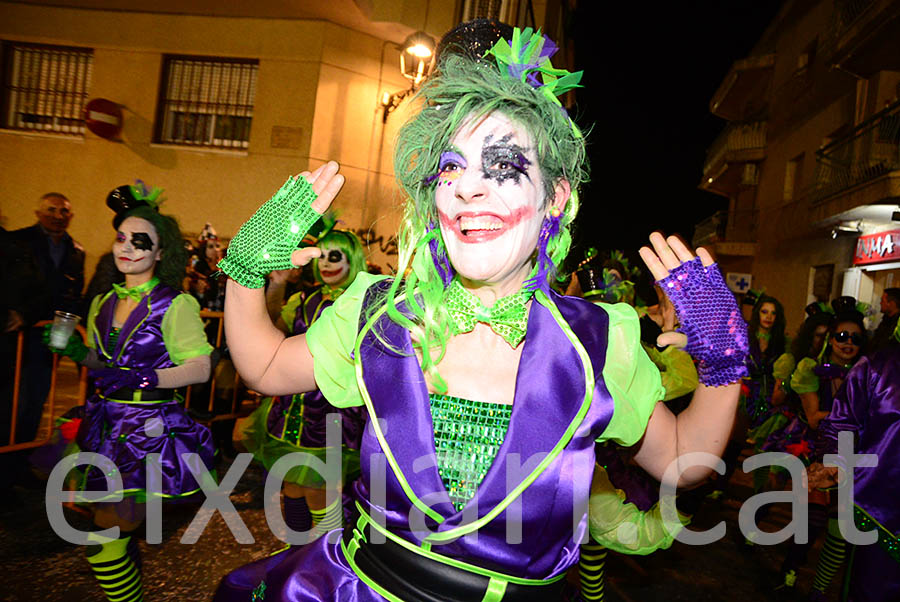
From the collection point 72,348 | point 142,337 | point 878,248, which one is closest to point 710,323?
point 142,337

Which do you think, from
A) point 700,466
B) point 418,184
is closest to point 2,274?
point 418,184

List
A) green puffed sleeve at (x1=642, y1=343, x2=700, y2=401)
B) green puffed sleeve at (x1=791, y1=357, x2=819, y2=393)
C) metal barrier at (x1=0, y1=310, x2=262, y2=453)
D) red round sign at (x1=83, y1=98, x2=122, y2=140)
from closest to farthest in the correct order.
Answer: green puffed sleeve at (x1=642, y1=343, x2=700, y2=401) < metal barrier at (x1=0, y1=310, x2=262, y2=453) < green puffed sleeve at (x1=791, y1=357, x2=819, y2=393) < red round sign at (x1=83, y1=98, x2=122, y2=140)

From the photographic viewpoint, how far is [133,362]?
3.35 metres

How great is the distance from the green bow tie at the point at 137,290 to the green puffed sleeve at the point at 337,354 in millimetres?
2152

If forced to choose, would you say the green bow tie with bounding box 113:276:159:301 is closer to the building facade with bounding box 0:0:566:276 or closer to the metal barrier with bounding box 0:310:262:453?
the metal barrier with bounding box 0:310:262:453

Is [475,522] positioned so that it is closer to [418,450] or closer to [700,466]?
[418,450]

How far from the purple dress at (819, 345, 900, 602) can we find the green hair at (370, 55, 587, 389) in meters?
2.21

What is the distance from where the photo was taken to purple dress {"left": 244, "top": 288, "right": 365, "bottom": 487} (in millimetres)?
4207

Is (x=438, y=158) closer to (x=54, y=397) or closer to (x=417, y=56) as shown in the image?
(x=54, y=397)

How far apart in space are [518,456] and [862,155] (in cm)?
1479

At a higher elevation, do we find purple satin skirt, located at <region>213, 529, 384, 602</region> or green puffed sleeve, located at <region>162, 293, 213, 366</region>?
green puffed sleeve, located at <region>162, 293, 213, 366</region>

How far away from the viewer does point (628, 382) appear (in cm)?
166

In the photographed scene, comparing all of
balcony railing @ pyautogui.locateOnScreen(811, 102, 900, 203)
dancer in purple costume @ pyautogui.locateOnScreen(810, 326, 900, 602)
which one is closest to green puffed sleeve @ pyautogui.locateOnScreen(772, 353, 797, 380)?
dancer in purple costume @ pyautogui.locateOnScreen(810, 326, 900, 602)

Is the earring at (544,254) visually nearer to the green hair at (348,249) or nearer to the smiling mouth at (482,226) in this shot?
the smiling mouth at (482,226)
